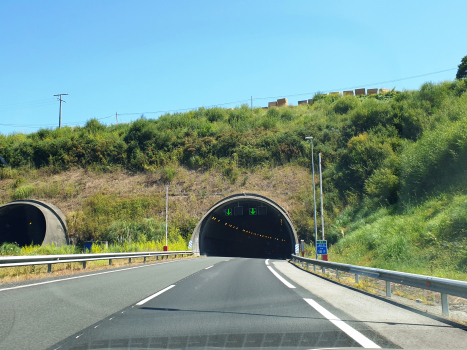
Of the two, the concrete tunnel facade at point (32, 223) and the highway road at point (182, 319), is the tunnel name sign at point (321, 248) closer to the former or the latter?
the highway road at point (182, 319)

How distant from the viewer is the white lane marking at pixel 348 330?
495 cm

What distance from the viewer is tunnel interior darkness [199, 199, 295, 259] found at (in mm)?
43188

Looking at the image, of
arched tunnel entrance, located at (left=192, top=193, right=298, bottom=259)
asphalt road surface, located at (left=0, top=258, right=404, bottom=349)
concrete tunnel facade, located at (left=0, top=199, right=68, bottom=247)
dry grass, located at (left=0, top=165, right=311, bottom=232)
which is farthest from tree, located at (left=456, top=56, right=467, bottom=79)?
asphalt road surface, located at (left=0, top=258, right=404, bottom=349)

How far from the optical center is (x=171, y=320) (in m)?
6.57

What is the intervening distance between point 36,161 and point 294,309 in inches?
2246

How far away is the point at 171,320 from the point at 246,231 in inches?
2135

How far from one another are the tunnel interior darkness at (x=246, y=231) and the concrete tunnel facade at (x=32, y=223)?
14753 mm

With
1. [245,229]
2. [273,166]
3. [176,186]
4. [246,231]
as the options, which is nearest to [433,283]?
[273,166]

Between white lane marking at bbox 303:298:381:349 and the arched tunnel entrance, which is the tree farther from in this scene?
white lane marking at bbox 303:298:381:349

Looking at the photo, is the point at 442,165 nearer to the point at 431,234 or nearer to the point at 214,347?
the point at 431,234

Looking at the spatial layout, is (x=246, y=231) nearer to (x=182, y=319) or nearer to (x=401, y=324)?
(x=182, y=319)

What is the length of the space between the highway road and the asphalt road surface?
0.04ft

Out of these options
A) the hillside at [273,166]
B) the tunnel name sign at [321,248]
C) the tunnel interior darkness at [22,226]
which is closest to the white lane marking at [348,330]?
the hillside at [273,166]

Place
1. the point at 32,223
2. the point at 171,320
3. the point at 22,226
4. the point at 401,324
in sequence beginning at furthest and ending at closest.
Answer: the point at 22,226 < the point at 32,223 < the point at 171,320 < the point at 401,324
